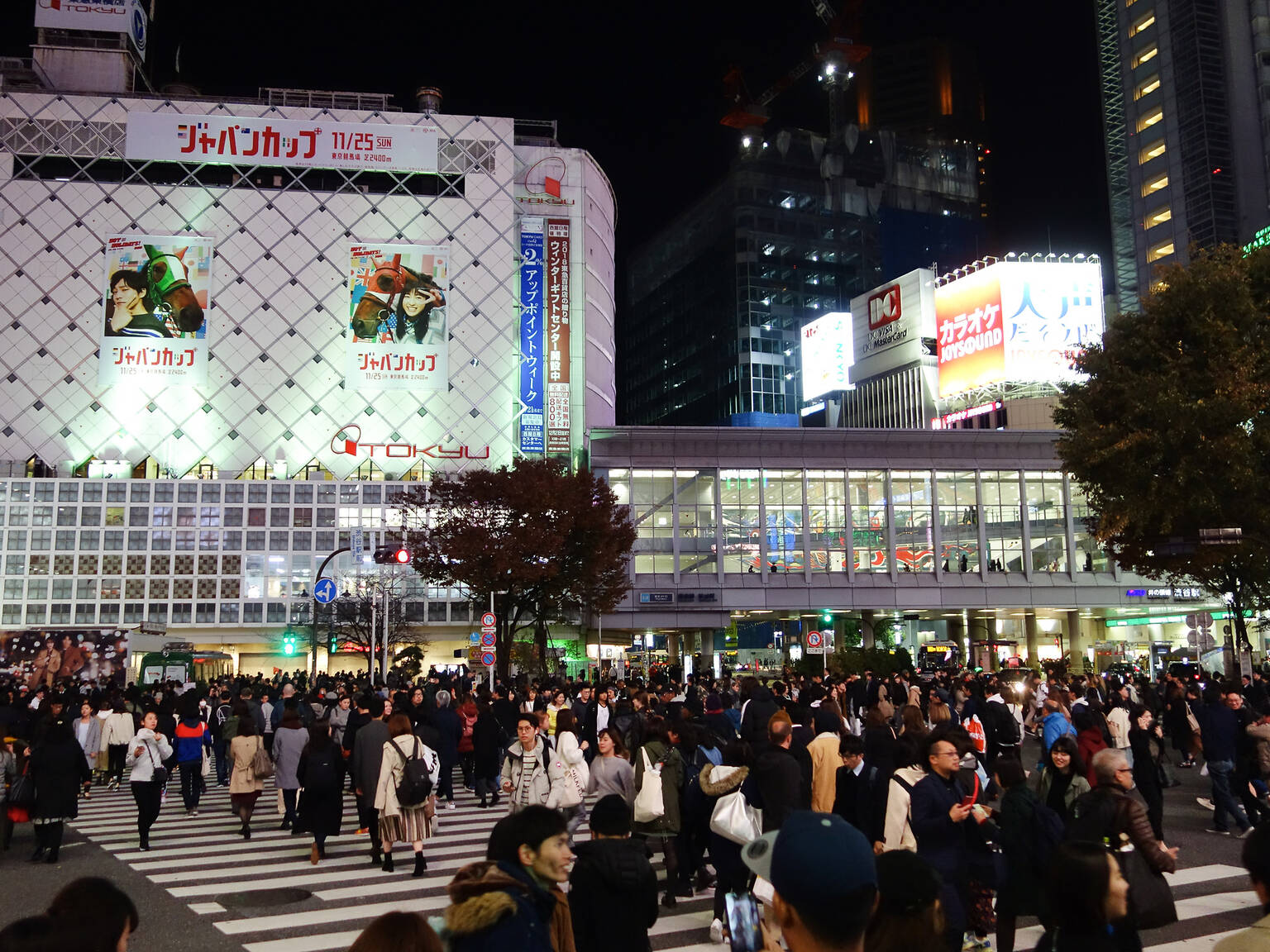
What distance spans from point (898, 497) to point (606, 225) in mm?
31195

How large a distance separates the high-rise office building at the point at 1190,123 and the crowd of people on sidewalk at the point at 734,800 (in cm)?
8072

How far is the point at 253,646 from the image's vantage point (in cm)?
6219

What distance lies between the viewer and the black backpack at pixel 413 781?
11.5 meters

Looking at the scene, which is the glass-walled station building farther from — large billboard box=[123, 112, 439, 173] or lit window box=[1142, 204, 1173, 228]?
lit window box=[1142, 204, 1173, 228]

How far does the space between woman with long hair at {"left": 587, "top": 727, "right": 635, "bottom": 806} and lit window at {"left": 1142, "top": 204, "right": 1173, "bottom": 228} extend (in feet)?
319

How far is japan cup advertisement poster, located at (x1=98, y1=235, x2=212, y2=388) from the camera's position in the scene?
215 ft

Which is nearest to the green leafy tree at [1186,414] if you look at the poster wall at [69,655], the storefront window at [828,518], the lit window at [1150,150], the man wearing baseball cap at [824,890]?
the man wearing baseball cap at [824,890]

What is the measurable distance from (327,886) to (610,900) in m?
7.31

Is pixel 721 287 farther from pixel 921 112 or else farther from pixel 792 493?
pixel 921 112

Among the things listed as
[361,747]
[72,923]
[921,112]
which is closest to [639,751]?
[361,747]

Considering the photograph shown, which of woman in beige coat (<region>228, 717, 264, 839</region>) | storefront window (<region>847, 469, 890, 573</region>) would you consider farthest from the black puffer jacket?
storefront window (<region>847, 469, 890, 573</region>)

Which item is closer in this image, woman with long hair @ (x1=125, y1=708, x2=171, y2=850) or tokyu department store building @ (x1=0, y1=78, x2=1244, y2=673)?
woman with long hair @ (x1=125, y1=708, x2=171, y2=850)

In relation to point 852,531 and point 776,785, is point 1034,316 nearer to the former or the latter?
point 852,531

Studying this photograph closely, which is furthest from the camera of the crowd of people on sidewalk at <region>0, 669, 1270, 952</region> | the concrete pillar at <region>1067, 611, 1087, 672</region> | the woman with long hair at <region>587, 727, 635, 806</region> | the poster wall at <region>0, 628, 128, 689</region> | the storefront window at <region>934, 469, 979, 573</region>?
the concrete pillar at <region>1067, 611, 1087, 672</region>
